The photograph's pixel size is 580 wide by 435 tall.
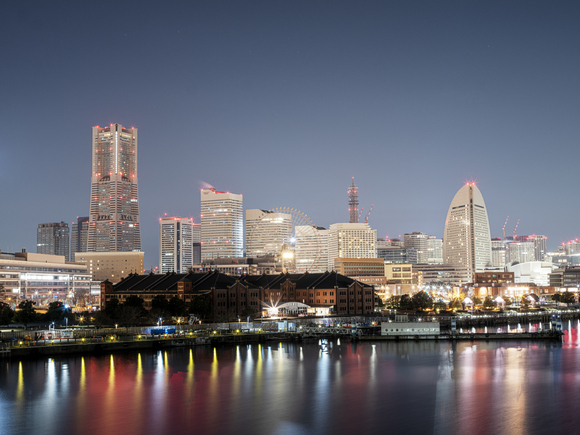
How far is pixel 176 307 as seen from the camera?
10469cm

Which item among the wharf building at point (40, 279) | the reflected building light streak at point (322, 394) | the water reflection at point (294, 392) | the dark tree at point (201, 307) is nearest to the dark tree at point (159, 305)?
the dark tree at point (201, 307)

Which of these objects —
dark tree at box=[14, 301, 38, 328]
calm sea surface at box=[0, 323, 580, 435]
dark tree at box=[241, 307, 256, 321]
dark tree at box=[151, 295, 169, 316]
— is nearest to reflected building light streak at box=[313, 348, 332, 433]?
calm sea surface at box=[0, 323, 580, 435]

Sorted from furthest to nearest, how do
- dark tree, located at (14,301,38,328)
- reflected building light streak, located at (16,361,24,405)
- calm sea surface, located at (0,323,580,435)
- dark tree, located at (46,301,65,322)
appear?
dark tree, located at (46,301,65,322) < dark tree, located at (14,301,38,328) < reflected building light streak, located at (16,361,24,405) < calm sea surface, located at (0,323,580,435)

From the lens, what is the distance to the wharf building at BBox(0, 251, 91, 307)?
159 meters

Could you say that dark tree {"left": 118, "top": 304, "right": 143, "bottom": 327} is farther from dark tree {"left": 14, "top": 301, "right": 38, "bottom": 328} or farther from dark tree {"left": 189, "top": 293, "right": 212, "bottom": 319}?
dark tree {"left": 14, "top": 301, "right": 38, "bottom": 328}

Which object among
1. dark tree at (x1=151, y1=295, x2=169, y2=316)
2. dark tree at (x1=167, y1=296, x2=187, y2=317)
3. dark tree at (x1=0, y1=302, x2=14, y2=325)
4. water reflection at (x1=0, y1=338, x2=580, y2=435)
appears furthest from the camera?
dark tree at (x1=167, y1=296, x2=187, y2=317)

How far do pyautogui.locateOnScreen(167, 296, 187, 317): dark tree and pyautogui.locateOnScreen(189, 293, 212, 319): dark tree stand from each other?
4.36ft

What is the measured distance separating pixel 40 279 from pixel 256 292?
79.2 meters

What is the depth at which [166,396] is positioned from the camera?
178 ft

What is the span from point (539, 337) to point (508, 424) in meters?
55.9

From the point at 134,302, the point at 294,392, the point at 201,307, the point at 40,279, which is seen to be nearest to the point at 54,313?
the point at 134,302

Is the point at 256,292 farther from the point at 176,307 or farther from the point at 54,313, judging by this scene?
the point at 54,313

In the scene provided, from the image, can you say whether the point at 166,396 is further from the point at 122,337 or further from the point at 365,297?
the point at 365,297

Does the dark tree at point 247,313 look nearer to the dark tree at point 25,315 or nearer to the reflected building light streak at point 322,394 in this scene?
the dark tree at point 25,315
